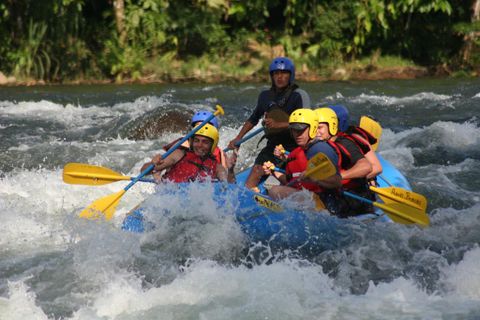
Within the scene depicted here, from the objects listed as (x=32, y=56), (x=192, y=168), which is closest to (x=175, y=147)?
(x=192, y=168)

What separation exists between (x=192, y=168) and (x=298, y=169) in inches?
34.2

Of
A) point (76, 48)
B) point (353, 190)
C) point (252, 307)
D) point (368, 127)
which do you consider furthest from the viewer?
point (76, 48)

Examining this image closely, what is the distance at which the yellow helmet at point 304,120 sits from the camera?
6.00 m

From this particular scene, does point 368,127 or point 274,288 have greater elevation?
point 368,127

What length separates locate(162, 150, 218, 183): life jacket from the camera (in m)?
6.53

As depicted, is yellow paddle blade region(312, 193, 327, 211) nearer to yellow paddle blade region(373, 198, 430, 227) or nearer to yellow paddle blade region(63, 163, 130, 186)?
yellow paddle blade region(373, 198, 430, 227)

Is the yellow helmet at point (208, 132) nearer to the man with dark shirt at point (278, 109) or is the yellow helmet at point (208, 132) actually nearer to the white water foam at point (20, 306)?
the man with dark shirt at point (278, 109)

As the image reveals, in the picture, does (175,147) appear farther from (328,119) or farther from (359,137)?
(359,137)

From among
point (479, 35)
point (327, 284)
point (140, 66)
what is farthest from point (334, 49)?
point (327, 284)

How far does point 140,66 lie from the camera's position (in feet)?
53.6

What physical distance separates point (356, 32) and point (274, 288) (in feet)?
39.7

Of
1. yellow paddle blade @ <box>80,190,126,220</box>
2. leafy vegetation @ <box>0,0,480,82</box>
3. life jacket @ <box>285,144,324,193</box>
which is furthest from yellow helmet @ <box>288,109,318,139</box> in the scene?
leafy vegetation @ <box>0,0,480,82</box>

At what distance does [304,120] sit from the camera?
19.7 ft

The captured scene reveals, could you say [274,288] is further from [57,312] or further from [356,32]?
[356,32]
